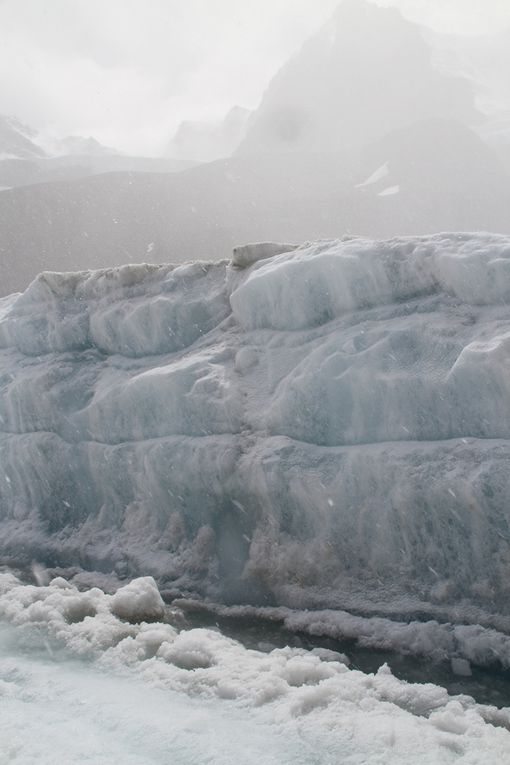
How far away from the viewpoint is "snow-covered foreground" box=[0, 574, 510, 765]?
3.63m

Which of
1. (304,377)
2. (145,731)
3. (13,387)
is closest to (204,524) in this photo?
(304,377)

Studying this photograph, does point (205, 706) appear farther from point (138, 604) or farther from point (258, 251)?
point (258, 251)

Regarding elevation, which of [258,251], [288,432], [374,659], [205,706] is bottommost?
[374,659]

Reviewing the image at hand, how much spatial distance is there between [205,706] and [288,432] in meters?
2.87

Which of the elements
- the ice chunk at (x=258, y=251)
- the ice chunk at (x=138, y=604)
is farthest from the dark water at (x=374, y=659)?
the ice chunk at (x=258, y=251)

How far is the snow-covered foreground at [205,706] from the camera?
11.9 ft

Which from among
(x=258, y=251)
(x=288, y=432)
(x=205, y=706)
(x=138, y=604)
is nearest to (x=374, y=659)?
(x=205, y=706)

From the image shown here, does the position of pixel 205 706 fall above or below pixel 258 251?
below

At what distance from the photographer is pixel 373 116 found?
6850cm

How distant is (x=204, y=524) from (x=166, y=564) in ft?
1.77

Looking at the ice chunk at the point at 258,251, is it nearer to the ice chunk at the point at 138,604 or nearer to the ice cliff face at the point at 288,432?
the ice cliff face at the point at 288,432

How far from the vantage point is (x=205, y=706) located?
430cm

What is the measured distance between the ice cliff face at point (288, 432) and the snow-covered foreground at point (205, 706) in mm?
1078

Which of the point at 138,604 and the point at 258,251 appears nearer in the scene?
the point at 138,604
